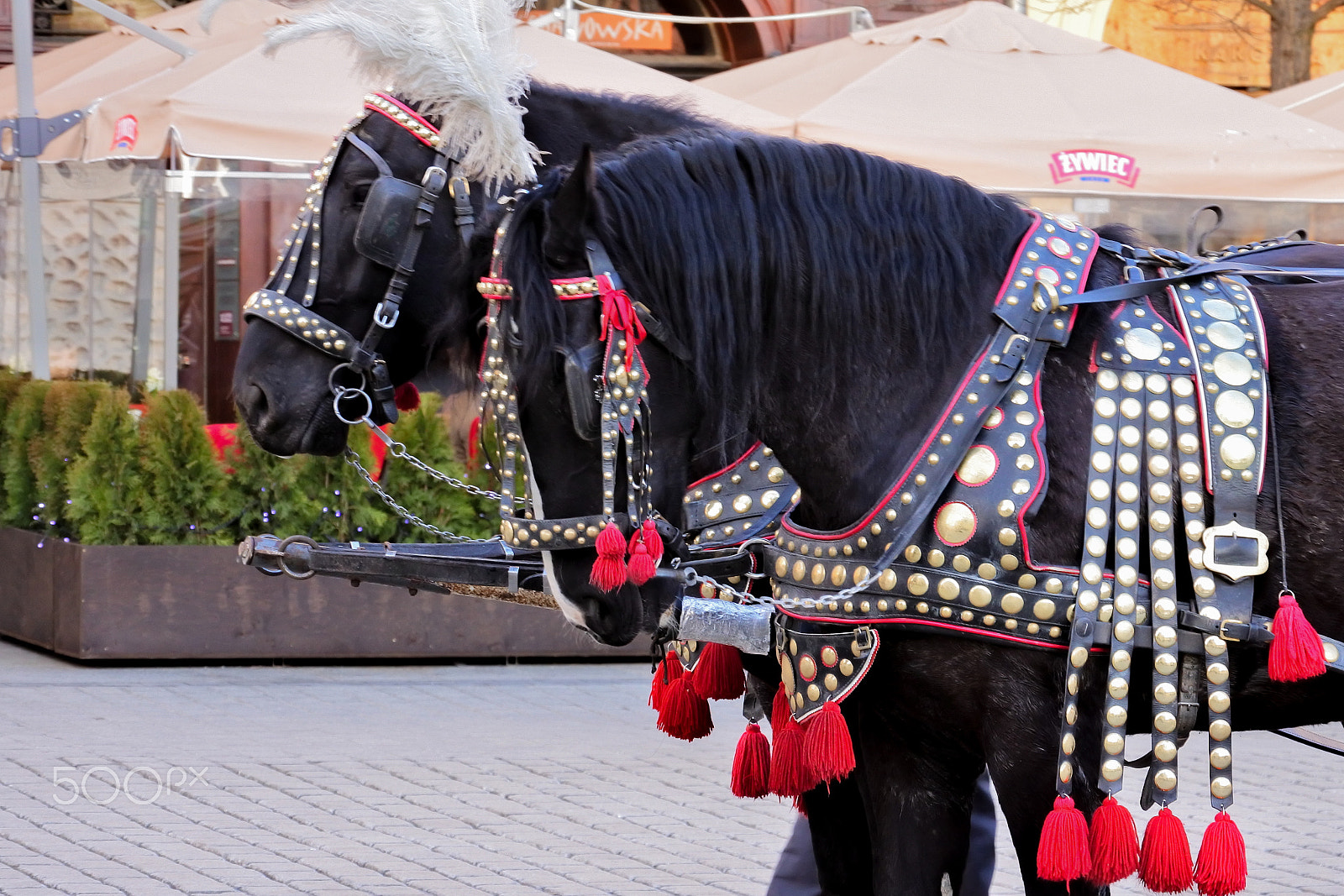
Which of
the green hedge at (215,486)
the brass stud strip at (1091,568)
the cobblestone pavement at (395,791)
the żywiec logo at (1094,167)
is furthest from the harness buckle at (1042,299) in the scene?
the żywiec logo at (1094,167)

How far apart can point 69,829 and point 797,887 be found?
2.30m

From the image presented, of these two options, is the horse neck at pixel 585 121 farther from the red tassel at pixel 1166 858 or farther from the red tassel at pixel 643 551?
the red tassel at pixel 1166 858

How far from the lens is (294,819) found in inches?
181

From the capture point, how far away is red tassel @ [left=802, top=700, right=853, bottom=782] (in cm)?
216

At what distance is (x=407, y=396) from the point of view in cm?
334

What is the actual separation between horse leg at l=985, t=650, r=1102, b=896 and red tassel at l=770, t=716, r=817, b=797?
0.28 meters

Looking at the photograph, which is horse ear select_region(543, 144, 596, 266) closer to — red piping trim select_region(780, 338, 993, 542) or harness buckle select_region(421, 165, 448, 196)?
red piping trim select_region(780, 338, 993, 542)

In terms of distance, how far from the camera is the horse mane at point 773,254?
211 cm

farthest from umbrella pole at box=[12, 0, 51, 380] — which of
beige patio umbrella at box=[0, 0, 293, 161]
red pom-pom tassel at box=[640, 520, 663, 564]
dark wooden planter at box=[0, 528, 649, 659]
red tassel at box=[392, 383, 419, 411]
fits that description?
red pom-pom tassel at box=[640, 520, 663, 564]

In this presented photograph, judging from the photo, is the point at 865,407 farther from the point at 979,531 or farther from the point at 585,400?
the point at 585,400

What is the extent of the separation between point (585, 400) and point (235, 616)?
4.84 meters

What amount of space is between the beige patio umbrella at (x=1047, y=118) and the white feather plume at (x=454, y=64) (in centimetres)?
383

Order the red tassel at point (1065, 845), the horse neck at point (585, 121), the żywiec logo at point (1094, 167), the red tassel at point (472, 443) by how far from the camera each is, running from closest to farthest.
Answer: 1. the red tassel at point (1065, 845)
2. the horse neck at point (585, 121)
3. the red tassel at point (472, 443)
4. the żywiec logo at point (1094, 167)

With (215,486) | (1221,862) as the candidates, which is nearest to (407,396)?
(1221,862)
